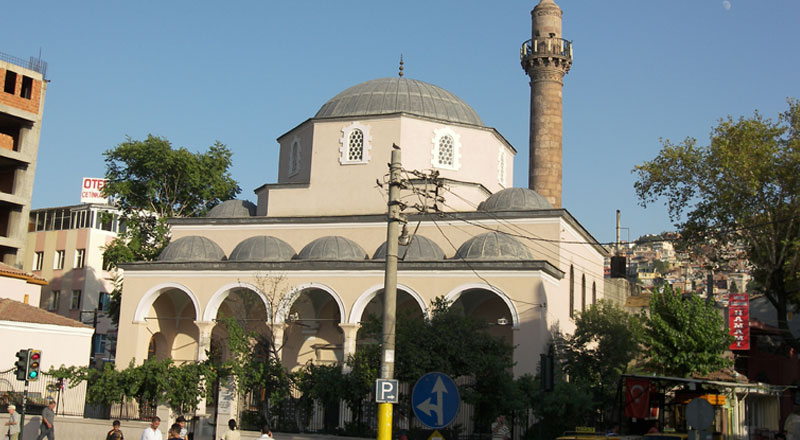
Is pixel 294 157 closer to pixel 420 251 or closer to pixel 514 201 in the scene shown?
pixel 420 251

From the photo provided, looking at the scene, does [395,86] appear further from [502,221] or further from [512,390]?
[512,390]

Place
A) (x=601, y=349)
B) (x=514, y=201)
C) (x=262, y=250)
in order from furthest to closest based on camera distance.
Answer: (x=514, y=201) → (x=262, y=250) → (x=601, y=349)

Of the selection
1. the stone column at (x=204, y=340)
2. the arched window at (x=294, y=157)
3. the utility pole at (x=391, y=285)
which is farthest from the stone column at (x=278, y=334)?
the utility pole at (x=391, y=285)

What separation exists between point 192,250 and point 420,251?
7356 mm

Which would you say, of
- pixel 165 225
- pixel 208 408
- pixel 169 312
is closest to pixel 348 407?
pixel 208 408

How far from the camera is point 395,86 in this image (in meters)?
31.3

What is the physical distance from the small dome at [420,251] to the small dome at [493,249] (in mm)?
683

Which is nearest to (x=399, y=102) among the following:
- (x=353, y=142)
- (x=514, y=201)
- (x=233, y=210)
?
(x=353, y=142)

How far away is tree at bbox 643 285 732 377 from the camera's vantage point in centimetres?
2403

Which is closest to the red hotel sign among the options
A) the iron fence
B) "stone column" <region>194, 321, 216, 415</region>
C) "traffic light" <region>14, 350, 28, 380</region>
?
"stone column" <region>194, 321, 216, 415</region>

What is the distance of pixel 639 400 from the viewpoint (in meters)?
16.8

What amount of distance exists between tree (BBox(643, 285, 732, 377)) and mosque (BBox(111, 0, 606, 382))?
9.22 feet

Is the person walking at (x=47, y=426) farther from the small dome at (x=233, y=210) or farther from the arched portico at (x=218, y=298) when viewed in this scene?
the small dome at (x=233, y=210)

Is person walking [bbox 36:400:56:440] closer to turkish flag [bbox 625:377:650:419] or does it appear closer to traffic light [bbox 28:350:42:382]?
traffic light [bbox 28:350:42:382]
